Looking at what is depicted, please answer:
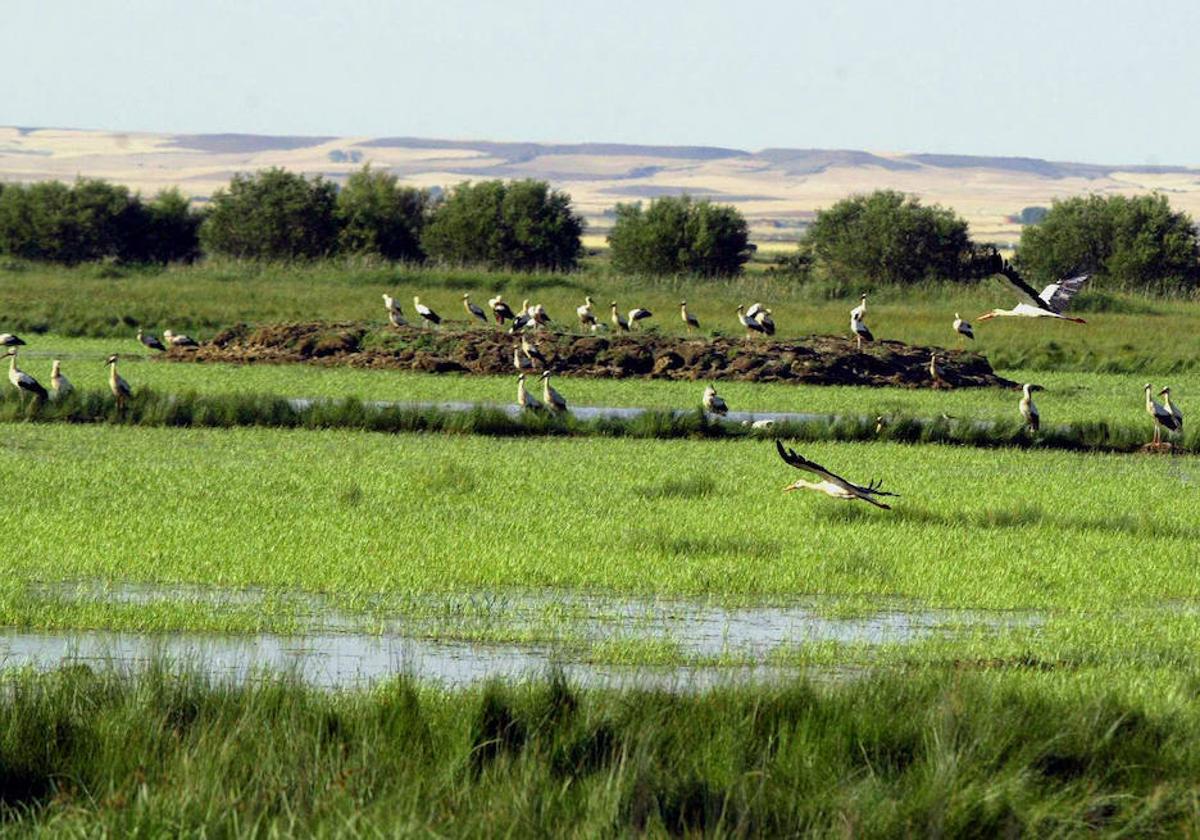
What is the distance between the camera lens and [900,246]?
72.3 m

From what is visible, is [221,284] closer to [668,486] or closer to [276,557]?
[668,486]

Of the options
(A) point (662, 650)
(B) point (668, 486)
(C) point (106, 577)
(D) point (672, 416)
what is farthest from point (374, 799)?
(D) point (672, 416)

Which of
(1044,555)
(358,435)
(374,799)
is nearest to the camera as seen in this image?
(374,799)

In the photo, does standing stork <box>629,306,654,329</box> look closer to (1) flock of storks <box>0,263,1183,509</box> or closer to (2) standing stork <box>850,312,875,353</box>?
(1) flock of storks <box>0,263,1183,509</box>

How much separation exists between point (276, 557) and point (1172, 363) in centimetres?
3175

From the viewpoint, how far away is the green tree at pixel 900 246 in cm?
7212

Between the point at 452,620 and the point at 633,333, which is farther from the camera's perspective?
the point at 633,333

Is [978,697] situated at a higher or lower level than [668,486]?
higher

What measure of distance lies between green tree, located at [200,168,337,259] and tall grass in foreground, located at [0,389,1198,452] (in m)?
52.5

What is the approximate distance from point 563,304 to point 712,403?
28053 mm

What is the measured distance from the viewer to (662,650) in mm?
11133

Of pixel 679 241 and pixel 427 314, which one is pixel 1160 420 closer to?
pixel 427 314

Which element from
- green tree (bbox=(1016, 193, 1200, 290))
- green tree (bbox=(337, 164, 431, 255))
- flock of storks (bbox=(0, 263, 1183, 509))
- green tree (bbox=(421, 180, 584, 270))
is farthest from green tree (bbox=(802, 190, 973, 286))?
flock of storks (bbox=(0, 263, 1183, 509))

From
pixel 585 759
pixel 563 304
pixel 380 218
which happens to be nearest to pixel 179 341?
pixel 563 304
